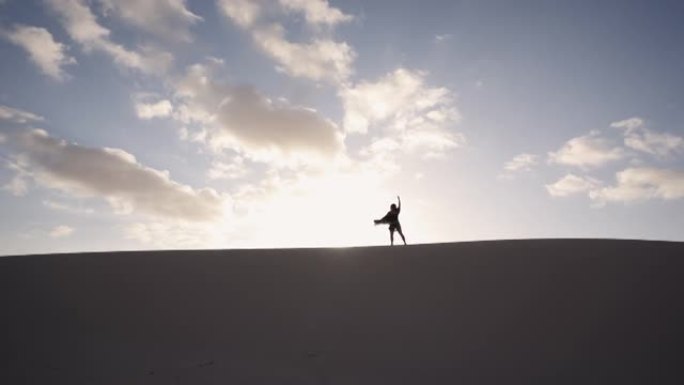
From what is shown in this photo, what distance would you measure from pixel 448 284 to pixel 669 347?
284 centimetres

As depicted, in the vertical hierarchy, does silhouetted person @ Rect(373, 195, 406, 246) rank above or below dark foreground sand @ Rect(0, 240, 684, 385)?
above

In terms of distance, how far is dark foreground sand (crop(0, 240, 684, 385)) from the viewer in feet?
17.6

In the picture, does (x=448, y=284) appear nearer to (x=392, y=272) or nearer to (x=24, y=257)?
(x=392, y=272)

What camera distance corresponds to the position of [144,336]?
250 inches

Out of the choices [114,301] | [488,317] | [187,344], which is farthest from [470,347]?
[114,301]

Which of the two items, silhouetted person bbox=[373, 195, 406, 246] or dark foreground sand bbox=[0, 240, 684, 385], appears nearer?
dark foreground sand bbox=[0, 240, 684, 385]

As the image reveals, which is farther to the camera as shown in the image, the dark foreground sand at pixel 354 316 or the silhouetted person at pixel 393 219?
the silhouetted person at pixel 393 219

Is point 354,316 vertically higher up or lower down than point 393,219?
lower down

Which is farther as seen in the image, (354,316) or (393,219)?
(393,219)

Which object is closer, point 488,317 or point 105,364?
point 105,364

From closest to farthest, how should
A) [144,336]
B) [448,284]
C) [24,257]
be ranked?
[144,336]
[448,284]
[24,257]

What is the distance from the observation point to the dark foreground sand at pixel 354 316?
17.6 feet

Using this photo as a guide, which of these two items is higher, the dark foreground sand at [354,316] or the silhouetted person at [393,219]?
the silhouetted person at [393,219]

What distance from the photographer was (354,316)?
22.1 feet
